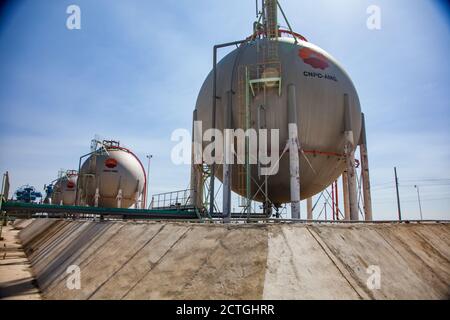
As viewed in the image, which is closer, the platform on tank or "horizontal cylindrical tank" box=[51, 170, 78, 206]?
the platform on tank

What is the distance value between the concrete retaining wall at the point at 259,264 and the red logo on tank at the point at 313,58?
9389 mm

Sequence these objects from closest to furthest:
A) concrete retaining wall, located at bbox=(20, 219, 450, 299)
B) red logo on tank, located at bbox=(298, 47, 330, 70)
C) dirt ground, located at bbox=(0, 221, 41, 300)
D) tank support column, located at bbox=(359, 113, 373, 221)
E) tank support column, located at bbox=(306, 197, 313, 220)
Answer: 1. concrete retaining wall, located at bbox=(20, 219, 450, 299)
2. dirt ground, located at bbox=(0, 221, 41, 300)
3. red logo on tank, located at bbox=(298, 47, 330, 70)
4. tank support column, located at bbox=(359, 113, 373, 221)
5. tank support column, located at bbox=(306, 197, 313, 220)

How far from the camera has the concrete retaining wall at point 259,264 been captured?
15.1ft

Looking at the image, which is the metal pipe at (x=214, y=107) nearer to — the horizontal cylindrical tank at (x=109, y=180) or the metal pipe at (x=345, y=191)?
the metal pipe at (x=345, y=191)

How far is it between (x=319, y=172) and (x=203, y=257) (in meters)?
10.5

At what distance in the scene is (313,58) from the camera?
14438mm

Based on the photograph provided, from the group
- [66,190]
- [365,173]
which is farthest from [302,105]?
[66,190]

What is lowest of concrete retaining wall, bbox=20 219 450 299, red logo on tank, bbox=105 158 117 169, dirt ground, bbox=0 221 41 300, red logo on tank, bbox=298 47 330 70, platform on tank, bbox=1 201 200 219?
dirt ground, bbox=0 221 41 300

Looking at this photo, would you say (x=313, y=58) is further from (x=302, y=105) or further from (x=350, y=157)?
(x=350, y=157)

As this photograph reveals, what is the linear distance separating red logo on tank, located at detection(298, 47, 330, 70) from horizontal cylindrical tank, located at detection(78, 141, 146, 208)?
2166cm

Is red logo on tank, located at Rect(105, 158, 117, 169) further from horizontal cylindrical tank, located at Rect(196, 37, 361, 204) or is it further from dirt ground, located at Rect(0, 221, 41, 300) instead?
horizontal cylindrical tank, located at Rect(196, 37, 361, 204)

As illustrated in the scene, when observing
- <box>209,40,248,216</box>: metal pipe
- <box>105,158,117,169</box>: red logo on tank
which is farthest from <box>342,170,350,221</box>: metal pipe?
<box>105,158,117,169</box>: red logo on tank

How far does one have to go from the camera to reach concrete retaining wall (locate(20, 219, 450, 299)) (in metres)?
4.59
